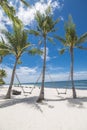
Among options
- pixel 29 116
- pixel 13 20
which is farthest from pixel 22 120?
pixel 13 20

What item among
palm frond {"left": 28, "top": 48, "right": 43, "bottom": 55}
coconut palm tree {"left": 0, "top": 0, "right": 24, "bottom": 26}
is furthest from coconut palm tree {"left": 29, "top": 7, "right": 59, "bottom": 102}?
coconut palm tree {"left": 0, "top": 0, "right": 24, "bottom": 26}

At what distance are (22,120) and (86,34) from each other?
37.1 ft

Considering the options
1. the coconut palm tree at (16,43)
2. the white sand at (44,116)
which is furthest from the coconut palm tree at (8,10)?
the coconut palm tree at (16,43)

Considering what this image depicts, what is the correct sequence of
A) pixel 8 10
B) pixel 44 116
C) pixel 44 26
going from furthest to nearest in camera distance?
pixel 44 26 < pixel 44 116 < pixel 8 10

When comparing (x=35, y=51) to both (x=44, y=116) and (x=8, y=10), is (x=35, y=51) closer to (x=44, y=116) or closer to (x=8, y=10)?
(x=44, y=116)

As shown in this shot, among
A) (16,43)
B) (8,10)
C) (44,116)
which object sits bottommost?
(44,116)

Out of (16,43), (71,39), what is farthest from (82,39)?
(16,43)

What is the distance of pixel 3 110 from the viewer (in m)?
14.6

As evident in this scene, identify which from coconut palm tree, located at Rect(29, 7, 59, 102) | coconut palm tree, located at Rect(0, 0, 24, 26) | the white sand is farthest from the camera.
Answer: coconut palm tree, located at Rect(29, 7, 59, 102)

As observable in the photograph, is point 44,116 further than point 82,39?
No

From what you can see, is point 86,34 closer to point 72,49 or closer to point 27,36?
point 72,49

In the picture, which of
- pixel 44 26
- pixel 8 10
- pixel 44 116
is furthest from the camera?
pixel 44 26

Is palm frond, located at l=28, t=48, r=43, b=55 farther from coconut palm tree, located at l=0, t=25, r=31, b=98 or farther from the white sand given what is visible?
the white sand

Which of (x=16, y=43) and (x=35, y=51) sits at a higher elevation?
(x=16, y=43)
